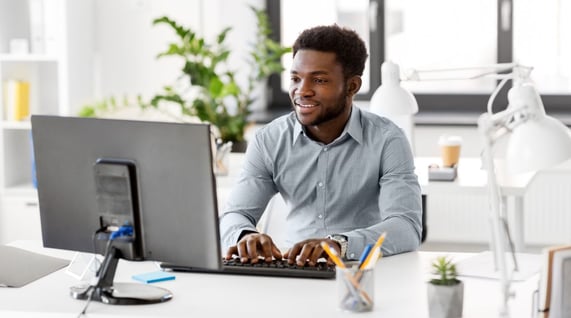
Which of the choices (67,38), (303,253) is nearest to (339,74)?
(303,253)

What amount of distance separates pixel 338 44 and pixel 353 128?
0.24 m

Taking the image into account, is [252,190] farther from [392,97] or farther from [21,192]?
[21,192]

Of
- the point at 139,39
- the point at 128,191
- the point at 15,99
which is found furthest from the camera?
the point at 139,39

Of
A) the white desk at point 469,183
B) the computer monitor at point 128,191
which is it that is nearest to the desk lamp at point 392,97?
the white desk at point 469,183

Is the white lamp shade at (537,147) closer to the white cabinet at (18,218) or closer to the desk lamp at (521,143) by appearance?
the desk lamp at (521,143)

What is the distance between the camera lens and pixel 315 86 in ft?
9.03

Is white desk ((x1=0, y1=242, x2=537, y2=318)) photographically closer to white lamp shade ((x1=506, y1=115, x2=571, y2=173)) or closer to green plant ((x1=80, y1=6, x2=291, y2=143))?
white lamp shade ((x1=506, y1=115, x2=571, y2=173))

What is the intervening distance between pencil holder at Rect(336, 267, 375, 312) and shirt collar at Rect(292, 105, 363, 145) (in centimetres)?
82

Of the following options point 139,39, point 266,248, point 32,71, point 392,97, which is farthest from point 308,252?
point 139,39

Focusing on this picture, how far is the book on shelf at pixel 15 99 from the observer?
A: 15.7ft

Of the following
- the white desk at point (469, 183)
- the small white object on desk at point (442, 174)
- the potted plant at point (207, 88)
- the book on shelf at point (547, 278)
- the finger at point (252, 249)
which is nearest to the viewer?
the book on shelf at point (547, 278)

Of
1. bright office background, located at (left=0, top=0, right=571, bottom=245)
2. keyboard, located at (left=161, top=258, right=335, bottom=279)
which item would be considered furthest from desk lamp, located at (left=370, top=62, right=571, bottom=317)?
bright office background, located at (left=0, top=0, right=571, bottom=245)

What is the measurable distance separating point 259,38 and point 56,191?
335cm

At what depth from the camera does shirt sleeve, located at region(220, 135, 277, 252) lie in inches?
111
